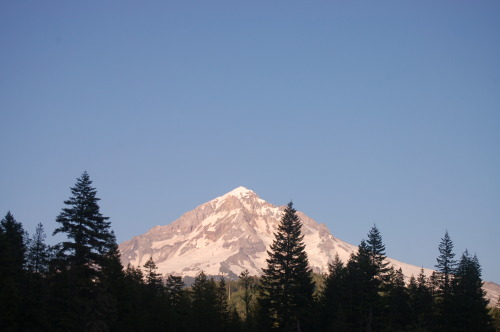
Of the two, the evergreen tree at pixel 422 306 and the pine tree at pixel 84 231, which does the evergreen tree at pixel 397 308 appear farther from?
the pine tree at pixel 84 231

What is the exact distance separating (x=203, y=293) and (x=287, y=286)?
1635cm

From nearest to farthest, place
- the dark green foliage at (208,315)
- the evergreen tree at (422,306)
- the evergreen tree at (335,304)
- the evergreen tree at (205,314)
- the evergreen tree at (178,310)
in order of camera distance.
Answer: the evergreen tree at (335,304) → the evergreen tree at (205,314) → the dark green foliage at (208,315) → the evergreen tree at (178,310) → the evergreen tree at (422,306)

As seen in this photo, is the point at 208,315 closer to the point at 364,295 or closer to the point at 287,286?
the point at 287,286

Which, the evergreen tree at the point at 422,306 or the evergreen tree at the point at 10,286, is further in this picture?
the evergreen tree at the point at 422,306

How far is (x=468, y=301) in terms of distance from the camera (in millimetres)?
80750

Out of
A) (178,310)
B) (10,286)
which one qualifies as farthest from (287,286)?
(10,286)

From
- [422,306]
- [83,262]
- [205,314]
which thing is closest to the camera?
[83,262]

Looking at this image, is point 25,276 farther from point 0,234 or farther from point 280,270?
point 280,270

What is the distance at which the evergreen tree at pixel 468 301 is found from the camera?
258 feet

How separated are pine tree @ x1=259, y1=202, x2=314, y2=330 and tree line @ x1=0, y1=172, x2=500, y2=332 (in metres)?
0.12

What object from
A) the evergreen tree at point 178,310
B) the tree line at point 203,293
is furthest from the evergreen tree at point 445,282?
the evergreen tree at point 178,310

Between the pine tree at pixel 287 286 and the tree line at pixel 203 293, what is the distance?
0.38 feet

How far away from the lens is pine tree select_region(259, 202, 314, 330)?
6862 cm

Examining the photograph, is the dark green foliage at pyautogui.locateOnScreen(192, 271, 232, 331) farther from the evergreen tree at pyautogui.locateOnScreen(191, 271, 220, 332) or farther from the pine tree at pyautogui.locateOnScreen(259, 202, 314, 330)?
the pine tree at pyautogui.locateOnScreen(259, 202, 314, 330)
